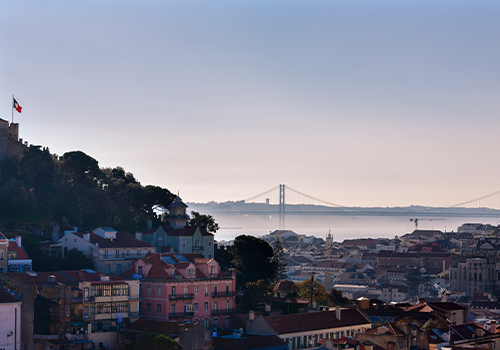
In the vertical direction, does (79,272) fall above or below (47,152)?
below

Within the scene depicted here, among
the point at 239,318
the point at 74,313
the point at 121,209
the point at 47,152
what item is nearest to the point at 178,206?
the point at 121,209

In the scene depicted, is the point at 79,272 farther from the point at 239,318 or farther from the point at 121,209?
the point at 121,209

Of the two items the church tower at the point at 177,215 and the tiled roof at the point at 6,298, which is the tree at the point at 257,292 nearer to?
the church tower at the point at 177,215

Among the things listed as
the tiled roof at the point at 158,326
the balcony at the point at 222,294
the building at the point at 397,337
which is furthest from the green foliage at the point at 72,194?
the building at the point at 397,337

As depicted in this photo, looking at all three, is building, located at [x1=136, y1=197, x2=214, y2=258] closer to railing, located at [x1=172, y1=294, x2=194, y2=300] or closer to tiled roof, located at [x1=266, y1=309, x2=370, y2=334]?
railing, located at [x1=172, y1=294, x2=194, y2=300]

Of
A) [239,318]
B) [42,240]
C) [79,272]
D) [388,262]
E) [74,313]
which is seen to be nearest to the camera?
[74,313]

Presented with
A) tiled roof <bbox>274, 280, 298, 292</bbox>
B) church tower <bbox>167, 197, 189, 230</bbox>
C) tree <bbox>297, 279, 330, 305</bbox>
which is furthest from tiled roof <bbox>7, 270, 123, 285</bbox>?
church tower <bbox>167, 197, 189, 230</bbox>
